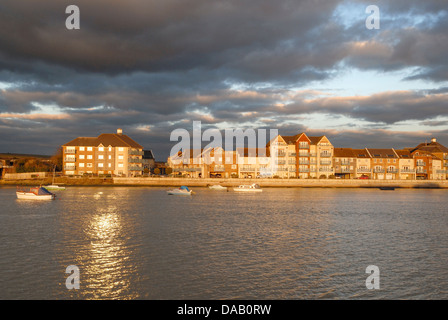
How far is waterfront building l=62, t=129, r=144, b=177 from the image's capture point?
12950cm

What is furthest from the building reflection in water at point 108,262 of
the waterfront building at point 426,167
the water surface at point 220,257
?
the waterfront building at point 426,167

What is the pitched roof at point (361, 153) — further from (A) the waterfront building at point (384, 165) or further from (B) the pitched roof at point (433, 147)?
(B) the pitched roof at point (433, 147)

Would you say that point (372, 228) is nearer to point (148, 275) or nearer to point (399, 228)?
point (399, 228)

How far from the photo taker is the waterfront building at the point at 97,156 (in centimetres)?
12950

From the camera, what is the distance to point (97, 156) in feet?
427

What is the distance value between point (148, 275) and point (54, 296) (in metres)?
5.04

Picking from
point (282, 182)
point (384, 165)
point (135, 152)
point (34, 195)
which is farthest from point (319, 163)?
point (34, 195)

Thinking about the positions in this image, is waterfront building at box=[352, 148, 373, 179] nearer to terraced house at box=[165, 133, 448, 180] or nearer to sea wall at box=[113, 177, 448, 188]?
terraced house at box=[165, 133, 448, 180]

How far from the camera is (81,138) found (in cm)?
13325

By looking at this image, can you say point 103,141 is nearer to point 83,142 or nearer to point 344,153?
point 83,142
